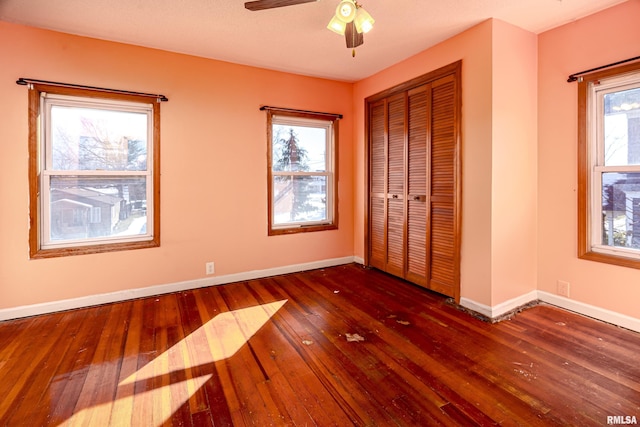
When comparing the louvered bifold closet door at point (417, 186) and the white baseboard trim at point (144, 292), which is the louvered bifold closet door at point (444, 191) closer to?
the louvered bifold closet door at point (417, 186)

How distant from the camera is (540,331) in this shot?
2.40 m

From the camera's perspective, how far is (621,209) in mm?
2482

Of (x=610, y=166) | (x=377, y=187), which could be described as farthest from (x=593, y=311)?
(x=377, y=187)

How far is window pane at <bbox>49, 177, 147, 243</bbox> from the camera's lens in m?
2.88

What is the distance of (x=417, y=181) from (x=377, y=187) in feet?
2.36

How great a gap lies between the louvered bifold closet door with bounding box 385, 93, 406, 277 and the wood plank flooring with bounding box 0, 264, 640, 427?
32.3 inches

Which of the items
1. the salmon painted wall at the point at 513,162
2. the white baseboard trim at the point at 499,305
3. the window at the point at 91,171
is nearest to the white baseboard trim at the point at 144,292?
the window at the point at 91,171

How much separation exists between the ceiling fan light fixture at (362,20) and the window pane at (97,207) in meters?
2.55

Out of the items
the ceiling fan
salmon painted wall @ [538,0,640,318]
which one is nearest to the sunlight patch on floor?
the ceiling fan

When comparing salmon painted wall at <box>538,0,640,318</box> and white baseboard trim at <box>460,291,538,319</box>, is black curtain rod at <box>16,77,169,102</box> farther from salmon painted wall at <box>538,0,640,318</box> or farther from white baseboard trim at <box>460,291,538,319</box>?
salmon painted wall at <box>538,0,640,318</box>

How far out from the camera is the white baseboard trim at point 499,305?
2.65m

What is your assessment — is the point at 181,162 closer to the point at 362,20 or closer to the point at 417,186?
the point at 362,20

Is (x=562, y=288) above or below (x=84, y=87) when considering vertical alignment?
below

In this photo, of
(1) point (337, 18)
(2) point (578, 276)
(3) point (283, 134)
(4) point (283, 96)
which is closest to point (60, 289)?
(3) point (283, 134)
